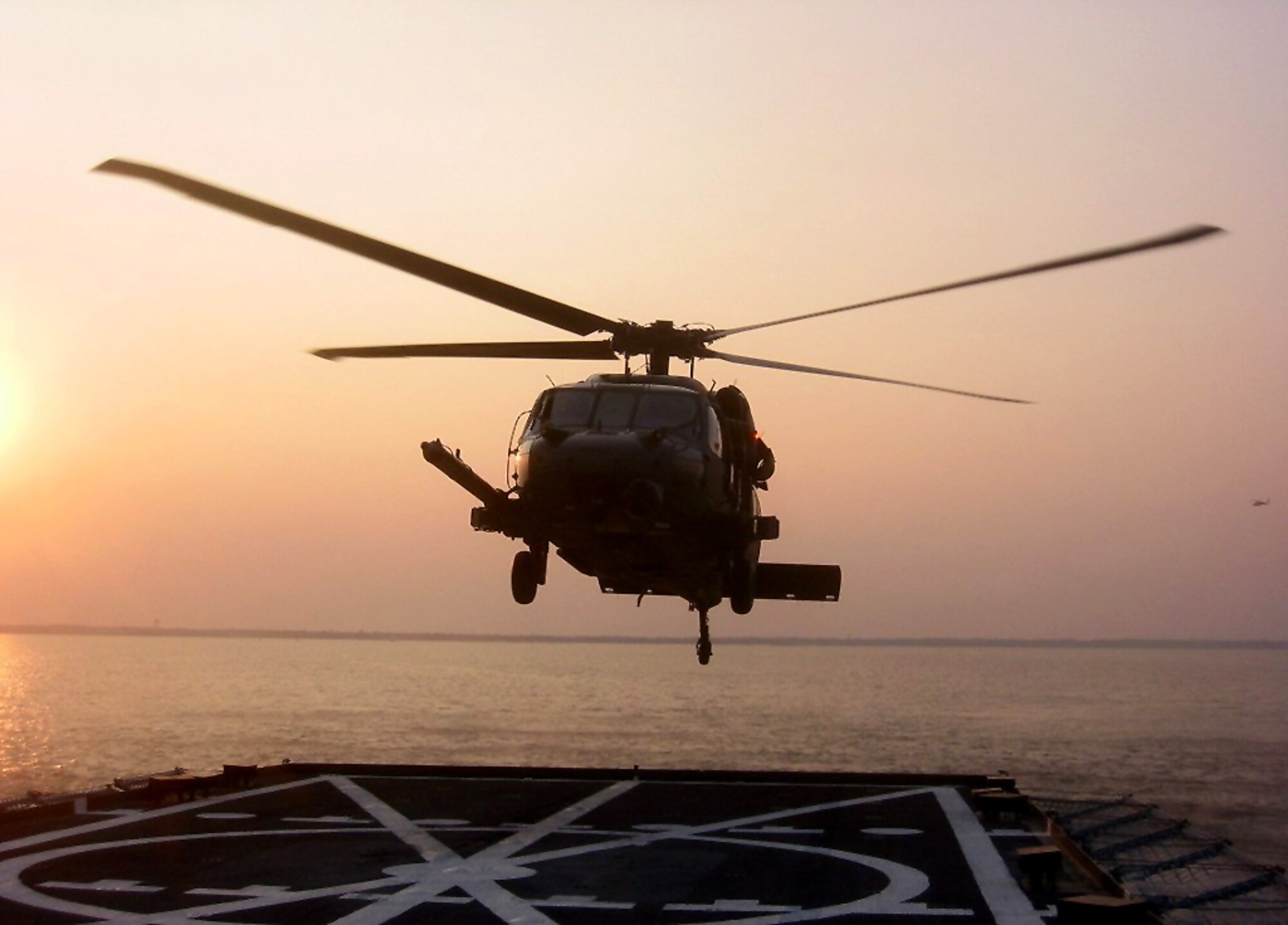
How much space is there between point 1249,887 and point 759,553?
50.6ft

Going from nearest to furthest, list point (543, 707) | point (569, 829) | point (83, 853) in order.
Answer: point (83, 853) → point (569, 829) → point (543, 707)

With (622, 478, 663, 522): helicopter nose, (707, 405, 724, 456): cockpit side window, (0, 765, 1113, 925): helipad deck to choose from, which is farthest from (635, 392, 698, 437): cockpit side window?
(0, 765, 1113, 925): helipad deck

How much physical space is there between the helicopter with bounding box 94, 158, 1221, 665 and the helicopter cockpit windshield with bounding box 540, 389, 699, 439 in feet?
0.07

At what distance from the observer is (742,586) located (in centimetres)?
2245

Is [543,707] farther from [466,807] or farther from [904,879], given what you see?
[904,879]

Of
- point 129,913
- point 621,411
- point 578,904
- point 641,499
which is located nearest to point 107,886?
point 129,913

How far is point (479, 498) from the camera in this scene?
20906 mm

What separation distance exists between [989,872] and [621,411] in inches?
428

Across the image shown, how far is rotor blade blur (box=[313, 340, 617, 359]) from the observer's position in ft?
70.4

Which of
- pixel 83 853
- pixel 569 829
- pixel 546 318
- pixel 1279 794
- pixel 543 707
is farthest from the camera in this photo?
pixel 543 707

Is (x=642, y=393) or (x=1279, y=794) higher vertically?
(x=642, y=393)

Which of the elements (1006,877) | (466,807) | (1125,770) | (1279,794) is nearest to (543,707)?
(1125,770)

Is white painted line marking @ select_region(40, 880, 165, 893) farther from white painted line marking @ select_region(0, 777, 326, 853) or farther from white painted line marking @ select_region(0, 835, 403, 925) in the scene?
white painted line marking @ select_region(0, 777, 326, 853)

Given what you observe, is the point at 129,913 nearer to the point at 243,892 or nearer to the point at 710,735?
the point at 243,892
